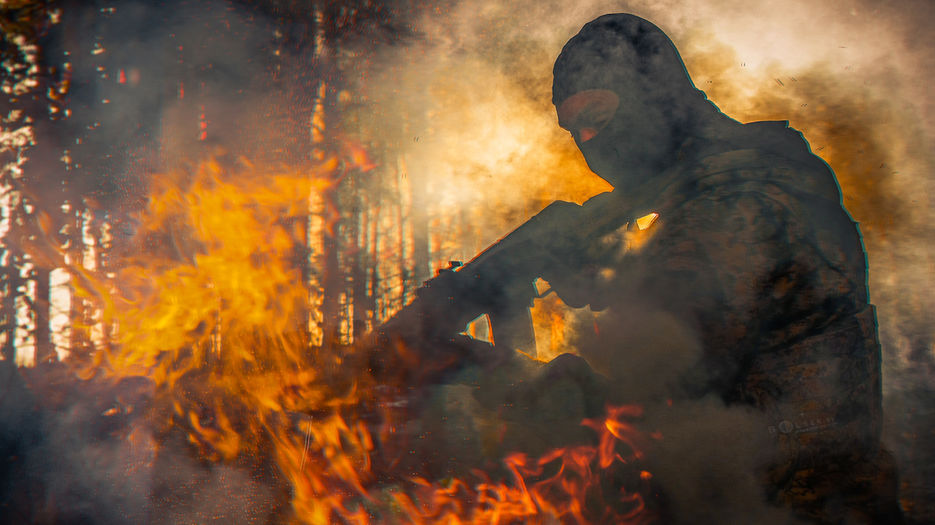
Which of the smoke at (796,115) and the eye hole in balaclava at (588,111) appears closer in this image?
the smoke at (796,115)

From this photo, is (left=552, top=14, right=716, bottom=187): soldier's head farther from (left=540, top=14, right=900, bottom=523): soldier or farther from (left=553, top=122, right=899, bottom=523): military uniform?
(left=553, top=122, right=899, bottom=523): military uniform

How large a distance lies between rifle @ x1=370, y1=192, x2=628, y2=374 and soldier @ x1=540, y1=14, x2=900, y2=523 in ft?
0.78

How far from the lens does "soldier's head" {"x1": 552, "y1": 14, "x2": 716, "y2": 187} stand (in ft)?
4.96

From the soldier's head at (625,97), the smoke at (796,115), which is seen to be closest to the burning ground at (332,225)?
the smoke at (796,115)

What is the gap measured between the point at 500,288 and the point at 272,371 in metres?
1.11

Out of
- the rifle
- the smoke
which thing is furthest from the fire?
the smoke

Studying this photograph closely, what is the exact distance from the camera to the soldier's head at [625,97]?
1.51 metres

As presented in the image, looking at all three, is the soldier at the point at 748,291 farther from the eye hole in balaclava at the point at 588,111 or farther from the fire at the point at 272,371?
the fire at the point at 272,371

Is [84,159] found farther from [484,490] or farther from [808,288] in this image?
[808,288]

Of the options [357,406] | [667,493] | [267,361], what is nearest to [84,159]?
[267,361]

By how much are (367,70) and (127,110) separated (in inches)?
48.9

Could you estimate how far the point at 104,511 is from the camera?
170cm

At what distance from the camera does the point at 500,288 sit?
1.76m

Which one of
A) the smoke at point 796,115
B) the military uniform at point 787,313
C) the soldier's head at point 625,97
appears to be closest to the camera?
the military uniform at point 787,313
